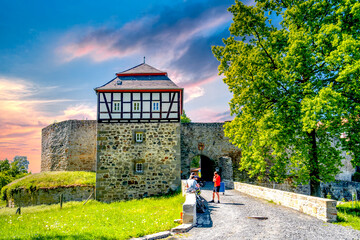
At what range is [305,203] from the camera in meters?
9.46

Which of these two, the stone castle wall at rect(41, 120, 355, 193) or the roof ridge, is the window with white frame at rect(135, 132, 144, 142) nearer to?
the roof ridge

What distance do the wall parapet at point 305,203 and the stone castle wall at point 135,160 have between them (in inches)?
263

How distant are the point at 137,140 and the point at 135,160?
1.42m

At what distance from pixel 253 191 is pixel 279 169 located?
252 cm

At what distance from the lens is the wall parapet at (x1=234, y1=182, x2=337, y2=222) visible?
8.31 meters

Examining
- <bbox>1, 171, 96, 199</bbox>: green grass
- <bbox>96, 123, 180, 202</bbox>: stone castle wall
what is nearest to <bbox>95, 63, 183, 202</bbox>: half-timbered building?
<bbox>96, 123, 180, 202</bbox>: stone castle wall

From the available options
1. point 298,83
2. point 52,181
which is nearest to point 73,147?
point 52,181

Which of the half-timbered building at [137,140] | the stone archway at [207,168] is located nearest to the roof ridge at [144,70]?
the half-timbered building at [137,140]

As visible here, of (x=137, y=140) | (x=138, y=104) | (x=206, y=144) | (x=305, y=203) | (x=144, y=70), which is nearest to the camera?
(x=305, y=203)

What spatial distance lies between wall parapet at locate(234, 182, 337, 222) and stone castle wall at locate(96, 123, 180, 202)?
667 centimetres

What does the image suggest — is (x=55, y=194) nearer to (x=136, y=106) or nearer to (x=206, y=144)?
(x=136, y=106)

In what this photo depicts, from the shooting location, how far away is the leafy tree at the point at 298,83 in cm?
991

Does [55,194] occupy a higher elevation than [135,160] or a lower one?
lower

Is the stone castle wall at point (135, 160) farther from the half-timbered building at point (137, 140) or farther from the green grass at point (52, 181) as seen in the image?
the green grass at point (52, 181)
